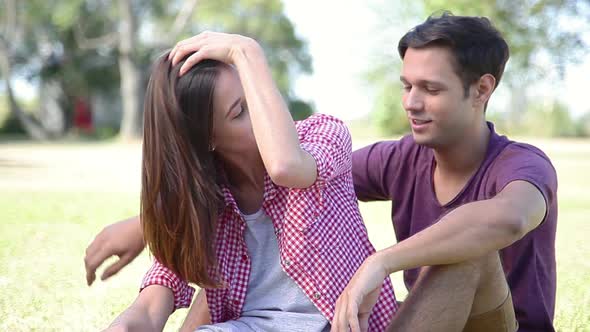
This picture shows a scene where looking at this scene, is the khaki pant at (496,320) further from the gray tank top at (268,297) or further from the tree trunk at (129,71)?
the tree trunk at (129,71)

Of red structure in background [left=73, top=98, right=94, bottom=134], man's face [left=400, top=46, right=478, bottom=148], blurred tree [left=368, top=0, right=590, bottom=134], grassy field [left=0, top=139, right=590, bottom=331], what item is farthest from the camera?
red structure in background [left=73, top=98, right=94, bottom=134]

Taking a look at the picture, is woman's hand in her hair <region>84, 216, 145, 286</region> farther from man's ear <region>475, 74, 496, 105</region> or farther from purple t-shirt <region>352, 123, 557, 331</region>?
man's ear <region>475, 74, 496, 105</region>

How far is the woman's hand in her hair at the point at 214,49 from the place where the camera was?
86.0 inches

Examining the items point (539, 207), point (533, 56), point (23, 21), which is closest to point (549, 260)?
point (539, 207)

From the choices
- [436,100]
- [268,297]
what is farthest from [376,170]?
[268,297]

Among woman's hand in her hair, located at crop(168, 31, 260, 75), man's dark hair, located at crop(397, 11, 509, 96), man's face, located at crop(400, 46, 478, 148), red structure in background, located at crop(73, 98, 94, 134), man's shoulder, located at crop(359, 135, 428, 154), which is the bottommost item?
red structure in background, located at crop(73, 98, 94, 134)

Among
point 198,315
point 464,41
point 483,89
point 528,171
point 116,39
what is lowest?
point 116,39

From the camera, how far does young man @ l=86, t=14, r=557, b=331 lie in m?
2.22

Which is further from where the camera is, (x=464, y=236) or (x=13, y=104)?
(x=13, y=104)

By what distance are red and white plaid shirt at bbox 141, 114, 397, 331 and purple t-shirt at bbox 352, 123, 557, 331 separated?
1.73 ft

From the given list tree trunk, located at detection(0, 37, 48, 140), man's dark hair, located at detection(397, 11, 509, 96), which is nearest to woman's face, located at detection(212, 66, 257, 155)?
man's dark hair, located at detection(397, 11, 509, 96)

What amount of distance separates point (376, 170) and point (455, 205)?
1.57ft

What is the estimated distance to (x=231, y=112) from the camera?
2.26m

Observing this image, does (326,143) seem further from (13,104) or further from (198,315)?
(13,104)
